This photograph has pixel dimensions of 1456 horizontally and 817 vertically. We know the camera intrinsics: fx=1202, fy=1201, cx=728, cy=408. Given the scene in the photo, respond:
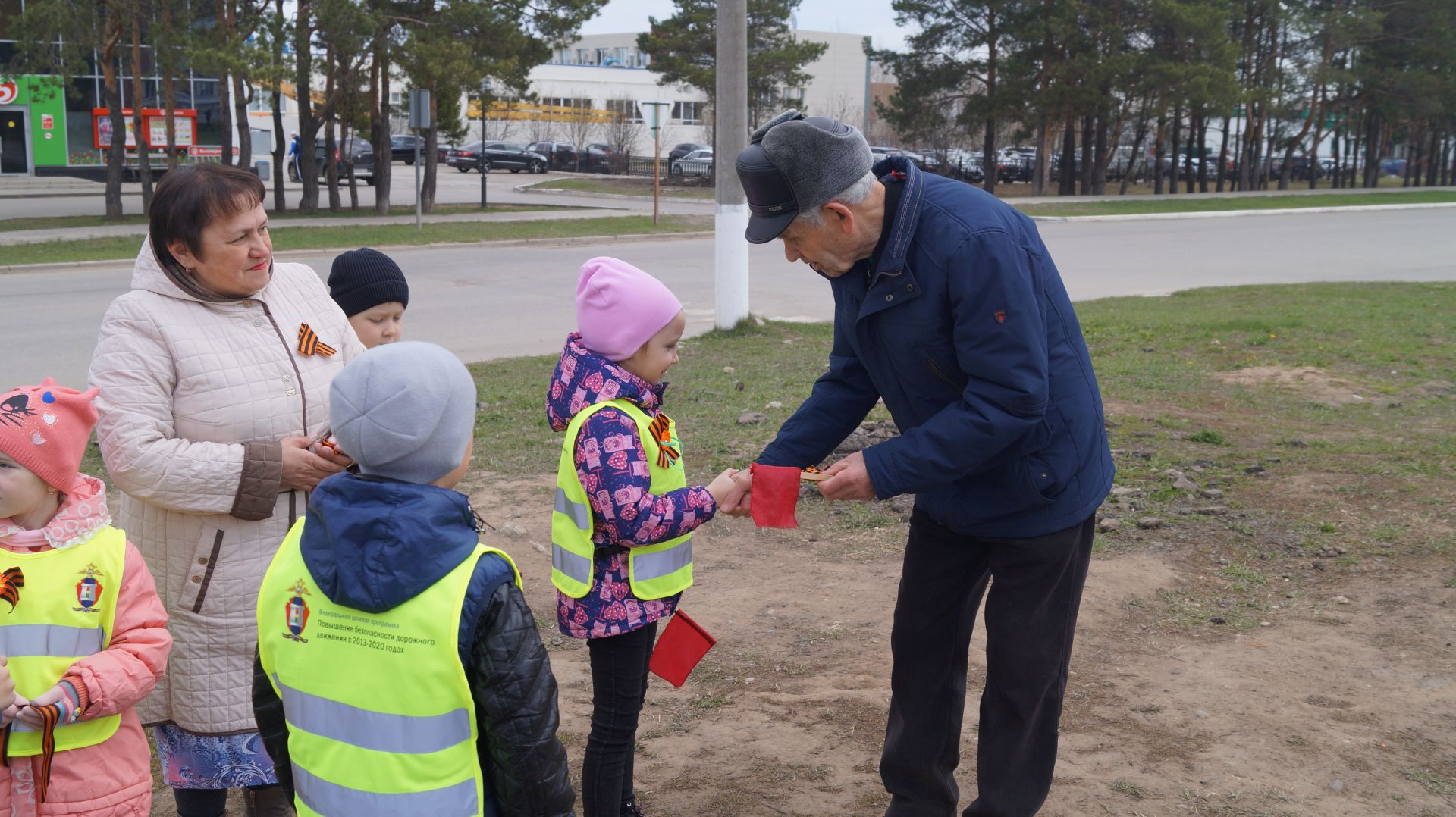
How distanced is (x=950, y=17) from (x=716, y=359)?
1349 inches

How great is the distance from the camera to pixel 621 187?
42.8 m

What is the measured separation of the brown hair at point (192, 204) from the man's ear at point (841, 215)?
133cm

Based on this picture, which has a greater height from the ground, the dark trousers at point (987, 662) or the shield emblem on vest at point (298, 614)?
the shield emblem on vest at point (298, 614)

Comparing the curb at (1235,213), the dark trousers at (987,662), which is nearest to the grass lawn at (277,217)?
the curb at (1235,213)

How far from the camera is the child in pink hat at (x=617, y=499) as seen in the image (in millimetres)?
2828

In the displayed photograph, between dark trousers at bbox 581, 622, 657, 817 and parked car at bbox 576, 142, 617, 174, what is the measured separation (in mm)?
50061

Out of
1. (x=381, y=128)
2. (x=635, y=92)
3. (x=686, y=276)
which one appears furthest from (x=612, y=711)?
(x=635, y=92)

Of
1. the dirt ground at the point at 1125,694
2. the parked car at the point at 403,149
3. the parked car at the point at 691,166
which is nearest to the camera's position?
the dirt ground at the point at 1125,694

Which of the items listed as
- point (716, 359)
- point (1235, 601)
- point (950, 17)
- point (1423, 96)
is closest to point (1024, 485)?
point (1235, 601)

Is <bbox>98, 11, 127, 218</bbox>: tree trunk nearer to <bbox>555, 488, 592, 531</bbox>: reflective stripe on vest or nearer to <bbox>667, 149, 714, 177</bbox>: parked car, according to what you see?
<bbox>555, 488, 592, 531</bbox>: reflective stripe on vest

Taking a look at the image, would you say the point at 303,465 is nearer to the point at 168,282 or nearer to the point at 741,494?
the point at 168,282

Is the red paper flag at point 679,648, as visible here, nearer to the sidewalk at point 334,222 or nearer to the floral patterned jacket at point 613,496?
the floral patterned jacket at point 613,496

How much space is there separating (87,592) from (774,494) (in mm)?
1556

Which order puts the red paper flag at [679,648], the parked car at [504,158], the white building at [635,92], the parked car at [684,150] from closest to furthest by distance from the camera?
1. the red paper flag at [679,648]
2. the parked car at [504,158]
3. the parked car at [684,150]
4. the white building at [635,92]
